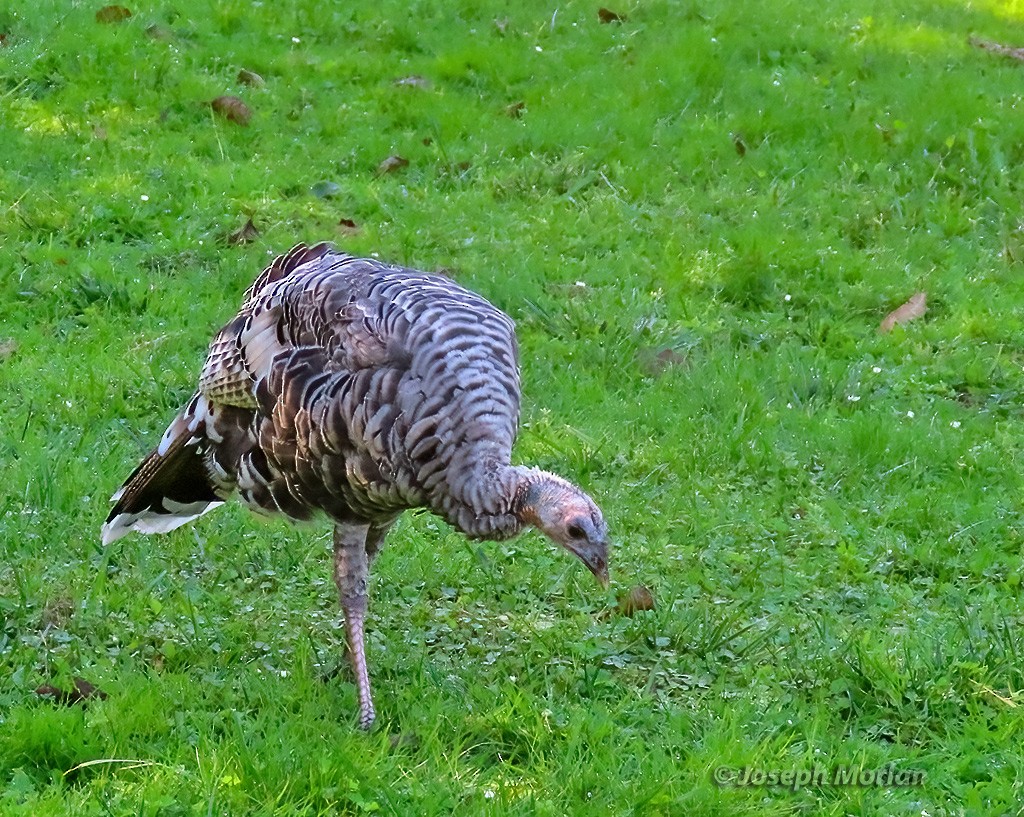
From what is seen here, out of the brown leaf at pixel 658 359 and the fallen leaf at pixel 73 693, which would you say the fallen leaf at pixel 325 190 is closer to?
the brown leaf at pixel 658 359

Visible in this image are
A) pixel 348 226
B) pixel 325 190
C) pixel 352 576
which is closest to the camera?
pixel 352 576

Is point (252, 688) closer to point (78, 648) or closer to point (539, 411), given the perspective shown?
point (78, 648)

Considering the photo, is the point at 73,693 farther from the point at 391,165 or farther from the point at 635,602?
the point at 391,165

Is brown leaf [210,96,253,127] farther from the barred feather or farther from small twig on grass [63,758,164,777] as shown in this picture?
small twig on grass [63,758,164,777]

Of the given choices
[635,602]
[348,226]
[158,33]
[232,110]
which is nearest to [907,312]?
[348,226]

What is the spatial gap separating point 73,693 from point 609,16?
7.43 meters

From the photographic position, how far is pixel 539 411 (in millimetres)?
6441

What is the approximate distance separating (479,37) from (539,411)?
4.32 meters

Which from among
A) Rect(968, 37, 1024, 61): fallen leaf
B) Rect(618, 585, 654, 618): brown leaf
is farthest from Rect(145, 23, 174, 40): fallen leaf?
Rect(618, 585, 654, 618): brown leaf

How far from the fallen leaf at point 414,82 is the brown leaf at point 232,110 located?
3.45 feet

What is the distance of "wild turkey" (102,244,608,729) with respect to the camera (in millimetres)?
4090

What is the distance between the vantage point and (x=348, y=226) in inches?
311

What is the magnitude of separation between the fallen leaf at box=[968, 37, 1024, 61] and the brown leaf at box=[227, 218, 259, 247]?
5.80m

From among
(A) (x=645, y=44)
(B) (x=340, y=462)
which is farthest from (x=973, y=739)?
(A) (x=645, y=44)
